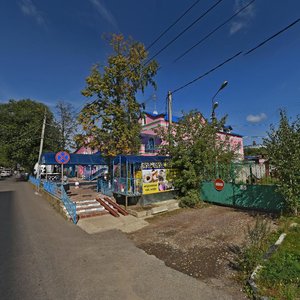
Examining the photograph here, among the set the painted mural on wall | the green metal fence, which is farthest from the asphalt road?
the green metal fence

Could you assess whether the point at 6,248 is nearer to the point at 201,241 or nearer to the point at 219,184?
the point at 201,241

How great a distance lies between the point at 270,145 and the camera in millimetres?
8430

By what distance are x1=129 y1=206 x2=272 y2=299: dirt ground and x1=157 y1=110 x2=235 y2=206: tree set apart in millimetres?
1960

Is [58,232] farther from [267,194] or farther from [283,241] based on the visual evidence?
[267,194]

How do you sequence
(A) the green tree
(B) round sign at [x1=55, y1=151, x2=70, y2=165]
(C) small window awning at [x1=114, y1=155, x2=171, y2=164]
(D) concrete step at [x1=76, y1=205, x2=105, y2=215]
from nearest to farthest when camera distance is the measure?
(D) concrete step at [x1=76, y1=205, x2=105, y2=215], (C) small window awning at [x1=114, y1=155, x2=171, y2=164], (B) round sign at [x1=55, y1=151, x2=70, y2=165], (A) the green tree

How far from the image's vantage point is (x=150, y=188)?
12.0 m

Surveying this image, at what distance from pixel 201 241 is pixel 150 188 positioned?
18.2ft

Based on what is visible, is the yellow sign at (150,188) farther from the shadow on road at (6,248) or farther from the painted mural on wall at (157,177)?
the shadow on road at (6,248)

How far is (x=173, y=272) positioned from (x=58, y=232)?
5272mm

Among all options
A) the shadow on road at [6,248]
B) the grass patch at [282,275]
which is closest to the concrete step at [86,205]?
the shadow on road at [6,248]

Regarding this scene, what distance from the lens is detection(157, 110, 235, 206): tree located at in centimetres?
1187

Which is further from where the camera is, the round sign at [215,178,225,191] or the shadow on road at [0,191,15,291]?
the round sign at [215,178,225,191]

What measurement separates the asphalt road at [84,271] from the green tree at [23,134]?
29.7m

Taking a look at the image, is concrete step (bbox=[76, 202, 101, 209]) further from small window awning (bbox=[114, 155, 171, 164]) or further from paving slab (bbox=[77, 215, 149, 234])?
small window awning (bbox=[114, 155, 171, 164])
